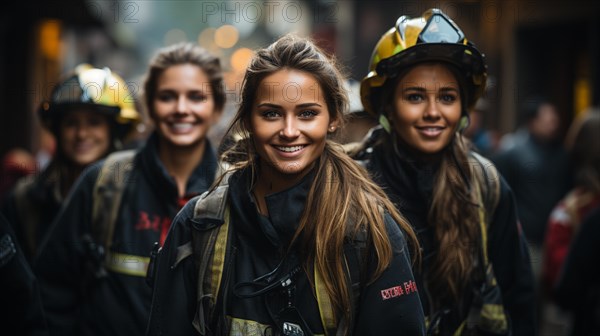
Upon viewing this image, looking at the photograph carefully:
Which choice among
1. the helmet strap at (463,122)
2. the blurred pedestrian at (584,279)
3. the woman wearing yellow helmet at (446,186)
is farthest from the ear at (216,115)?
the blurred pedestrian at (584,279)

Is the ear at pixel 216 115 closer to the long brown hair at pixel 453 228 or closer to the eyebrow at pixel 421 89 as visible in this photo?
the eyebrow at pixel 421 89

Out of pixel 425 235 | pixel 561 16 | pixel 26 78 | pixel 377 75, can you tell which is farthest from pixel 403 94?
pixel 26 78

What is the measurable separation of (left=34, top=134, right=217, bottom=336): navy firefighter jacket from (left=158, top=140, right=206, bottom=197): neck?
3.2 inches

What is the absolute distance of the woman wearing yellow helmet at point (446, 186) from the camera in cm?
347

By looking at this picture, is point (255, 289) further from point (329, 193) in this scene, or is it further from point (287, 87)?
point (287, 87)

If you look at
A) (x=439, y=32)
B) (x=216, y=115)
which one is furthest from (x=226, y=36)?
(x=439, y=32)

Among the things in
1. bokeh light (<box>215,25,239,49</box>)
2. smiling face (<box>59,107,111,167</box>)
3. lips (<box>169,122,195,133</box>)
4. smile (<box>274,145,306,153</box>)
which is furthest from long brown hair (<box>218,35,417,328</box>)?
bokeh light (<box>215,25,239,49</box>)

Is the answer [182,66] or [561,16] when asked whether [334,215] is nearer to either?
[182,66]

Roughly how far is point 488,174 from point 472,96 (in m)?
0.49

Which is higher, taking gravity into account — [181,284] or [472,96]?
[472,96]

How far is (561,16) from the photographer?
1217cm

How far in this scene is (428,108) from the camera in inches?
140

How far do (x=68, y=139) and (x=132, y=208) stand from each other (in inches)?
53.3

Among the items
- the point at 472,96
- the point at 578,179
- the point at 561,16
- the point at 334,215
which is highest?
the point at 561,16
